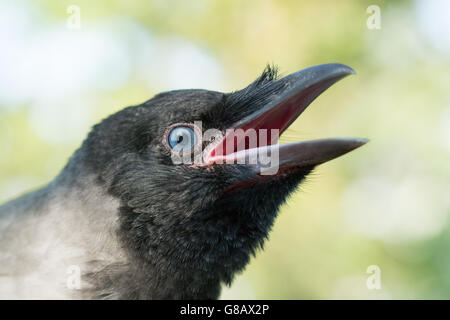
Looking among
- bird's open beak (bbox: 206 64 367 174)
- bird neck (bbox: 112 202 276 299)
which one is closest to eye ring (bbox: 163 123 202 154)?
bird's open beak (bbox: 206 64 367 174)

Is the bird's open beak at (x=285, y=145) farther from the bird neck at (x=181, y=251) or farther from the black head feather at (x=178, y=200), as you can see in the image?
the bird neck at (x=181, y=251)

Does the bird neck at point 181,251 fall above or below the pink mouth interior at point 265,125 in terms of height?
below

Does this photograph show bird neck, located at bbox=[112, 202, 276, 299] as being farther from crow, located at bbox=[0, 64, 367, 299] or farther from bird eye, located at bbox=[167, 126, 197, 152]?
bird eye, located at bbox=[167, 126, 197, 152]

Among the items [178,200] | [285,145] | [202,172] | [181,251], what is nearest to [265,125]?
[285,145]

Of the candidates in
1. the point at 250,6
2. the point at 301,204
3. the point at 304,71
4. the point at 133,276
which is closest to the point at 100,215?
the point at 133,276

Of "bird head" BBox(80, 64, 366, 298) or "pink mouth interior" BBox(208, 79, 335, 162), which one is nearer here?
"bird head" BBox(80, 64, 366, 298)

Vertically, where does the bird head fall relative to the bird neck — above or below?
above

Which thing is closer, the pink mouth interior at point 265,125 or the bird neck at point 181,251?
the bird neck at point 181,251

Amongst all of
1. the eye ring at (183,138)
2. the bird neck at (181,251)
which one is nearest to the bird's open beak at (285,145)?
the eye ring at (183,138)
